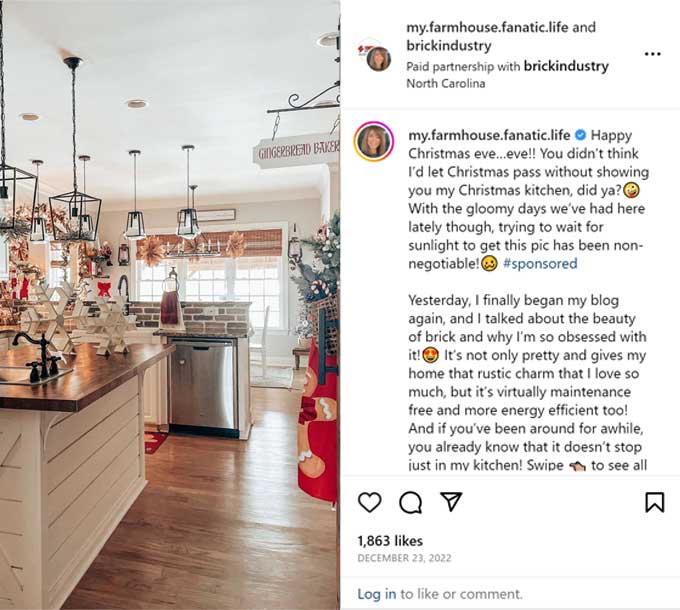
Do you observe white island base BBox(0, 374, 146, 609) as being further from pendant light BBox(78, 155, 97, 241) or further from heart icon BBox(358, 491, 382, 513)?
heart icon BBox(358, 491, 382, 513)

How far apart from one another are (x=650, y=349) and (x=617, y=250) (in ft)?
0.39

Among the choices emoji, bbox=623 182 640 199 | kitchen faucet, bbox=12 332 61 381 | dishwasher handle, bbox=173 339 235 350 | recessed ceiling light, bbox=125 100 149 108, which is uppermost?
recessed ceiling light, bbox=125 100 149 108

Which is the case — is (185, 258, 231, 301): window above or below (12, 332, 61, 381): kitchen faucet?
above

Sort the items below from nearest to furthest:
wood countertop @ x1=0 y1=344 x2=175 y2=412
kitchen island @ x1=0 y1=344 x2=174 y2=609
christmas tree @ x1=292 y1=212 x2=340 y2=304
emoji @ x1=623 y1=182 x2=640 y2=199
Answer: emoji @ x1=623 y1=182 x2=640 y2=199
christmas tree @ x1=292 y1=212 x2=340 y2=304
wood countertop @ x1=0 y1=344 x2=175 y2=412
kitchen island @ x1=0 y1=344 x2=174 y2=609

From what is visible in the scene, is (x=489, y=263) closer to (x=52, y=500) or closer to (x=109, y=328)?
(x=52, y=500)

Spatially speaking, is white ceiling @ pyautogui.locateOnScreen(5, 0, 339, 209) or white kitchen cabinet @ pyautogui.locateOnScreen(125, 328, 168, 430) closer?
white ceiling @ pyautogui.locateOnScreen(5, 0, 339, 209)

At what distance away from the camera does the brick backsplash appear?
373 centimetres

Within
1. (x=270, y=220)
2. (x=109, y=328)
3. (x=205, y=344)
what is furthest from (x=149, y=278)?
(x=109, y=328)

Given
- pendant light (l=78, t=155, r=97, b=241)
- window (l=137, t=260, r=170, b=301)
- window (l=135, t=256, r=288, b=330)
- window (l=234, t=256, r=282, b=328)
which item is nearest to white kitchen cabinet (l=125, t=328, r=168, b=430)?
pendant light (l=78, t=155, r=97, b=241)

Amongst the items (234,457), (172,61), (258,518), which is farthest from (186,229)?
(258,518)

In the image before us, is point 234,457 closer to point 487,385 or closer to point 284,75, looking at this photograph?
point 284,75

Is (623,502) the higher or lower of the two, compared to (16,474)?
higher

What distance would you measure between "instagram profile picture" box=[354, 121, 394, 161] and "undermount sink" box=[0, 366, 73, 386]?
5.87 ft

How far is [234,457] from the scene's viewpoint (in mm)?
3252
